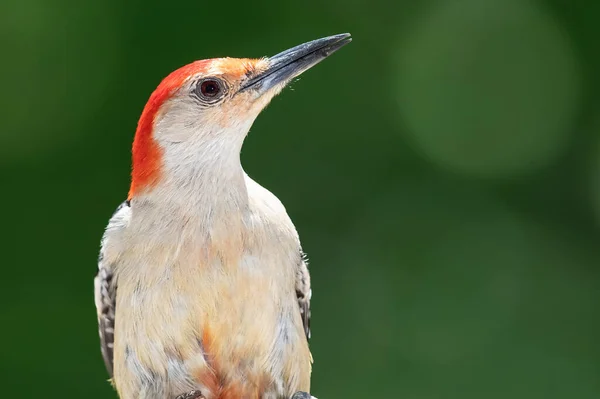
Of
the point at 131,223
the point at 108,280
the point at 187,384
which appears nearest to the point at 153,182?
the point at 131,223

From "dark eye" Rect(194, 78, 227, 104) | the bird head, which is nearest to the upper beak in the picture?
the bird head

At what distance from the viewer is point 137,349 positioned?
372 centimetres

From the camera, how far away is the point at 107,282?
13.6ft

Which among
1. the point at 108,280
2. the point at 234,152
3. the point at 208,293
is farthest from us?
the point at 108,280

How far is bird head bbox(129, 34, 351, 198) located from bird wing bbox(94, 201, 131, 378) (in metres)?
0.19

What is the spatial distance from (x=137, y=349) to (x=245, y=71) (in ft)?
4.67

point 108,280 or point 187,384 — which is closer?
point 187,384

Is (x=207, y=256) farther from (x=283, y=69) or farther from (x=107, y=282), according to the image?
(x=283, y=69)

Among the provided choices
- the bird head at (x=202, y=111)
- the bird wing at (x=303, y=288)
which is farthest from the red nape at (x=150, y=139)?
the bird wing at (x=303, y=288)

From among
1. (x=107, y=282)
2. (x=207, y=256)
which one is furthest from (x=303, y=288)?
(x=107, y=282)

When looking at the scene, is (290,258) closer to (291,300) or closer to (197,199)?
(291,300)

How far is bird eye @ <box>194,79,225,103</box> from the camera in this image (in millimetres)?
3932

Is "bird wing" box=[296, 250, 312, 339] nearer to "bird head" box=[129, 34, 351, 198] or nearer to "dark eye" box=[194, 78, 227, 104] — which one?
"bird head" box=[129, 34, 351, 198]

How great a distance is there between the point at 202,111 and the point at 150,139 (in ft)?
0.96
